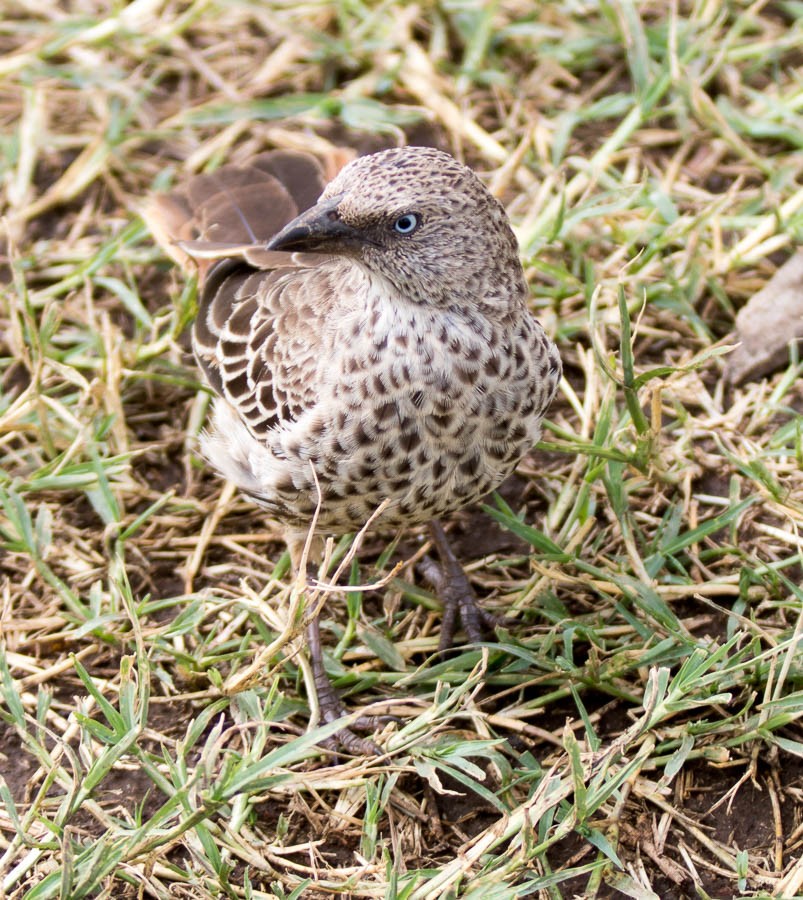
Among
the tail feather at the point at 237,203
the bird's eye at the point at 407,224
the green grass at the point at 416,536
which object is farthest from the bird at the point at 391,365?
the tail feather at the point at 237,203

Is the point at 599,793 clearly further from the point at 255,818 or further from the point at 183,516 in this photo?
the point at 183,516

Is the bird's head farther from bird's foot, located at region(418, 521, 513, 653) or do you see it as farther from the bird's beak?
bird's foot, located at region(418, 521, 513, 653)

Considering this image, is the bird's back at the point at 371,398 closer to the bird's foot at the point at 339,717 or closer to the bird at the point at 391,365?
the bird at the point at 391,365

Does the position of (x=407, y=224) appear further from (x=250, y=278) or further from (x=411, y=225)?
(x=250, y=278)

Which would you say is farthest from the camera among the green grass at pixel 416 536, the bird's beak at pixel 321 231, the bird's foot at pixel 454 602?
the bird's foot at pixel 454 602

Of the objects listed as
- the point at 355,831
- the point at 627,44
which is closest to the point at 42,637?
the point at 355,831

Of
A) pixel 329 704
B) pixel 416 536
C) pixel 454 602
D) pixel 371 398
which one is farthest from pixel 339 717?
pixel 371 398
